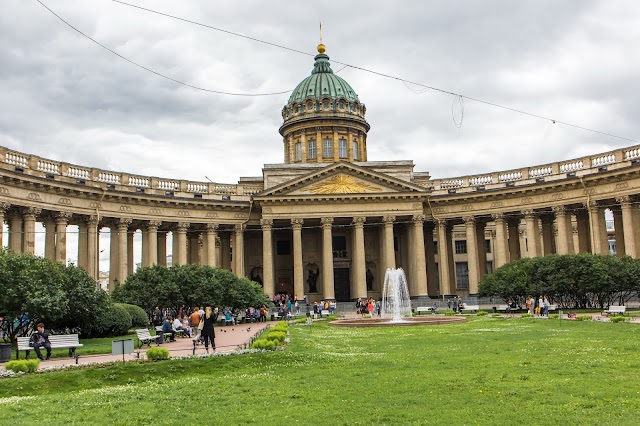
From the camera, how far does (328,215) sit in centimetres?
6341

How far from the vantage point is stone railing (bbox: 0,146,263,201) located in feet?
154

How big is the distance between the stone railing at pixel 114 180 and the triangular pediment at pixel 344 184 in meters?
5.80

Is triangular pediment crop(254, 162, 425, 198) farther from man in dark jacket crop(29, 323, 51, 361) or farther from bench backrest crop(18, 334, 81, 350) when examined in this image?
man in dark jacket crop(29, 323, 51, 361)

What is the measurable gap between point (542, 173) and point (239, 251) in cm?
3025

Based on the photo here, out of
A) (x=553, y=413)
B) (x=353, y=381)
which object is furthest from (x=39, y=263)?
(x=553, y=413)

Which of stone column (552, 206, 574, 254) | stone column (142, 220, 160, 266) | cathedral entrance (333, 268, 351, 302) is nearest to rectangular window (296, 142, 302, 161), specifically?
cathedral entrance (333, 268, 351, 302)

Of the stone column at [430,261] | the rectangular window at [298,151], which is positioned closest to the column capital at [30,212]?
the rectangular window at [298,151]

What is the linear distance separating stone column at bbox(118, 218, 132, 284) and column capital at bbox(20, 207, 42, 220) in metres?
9.03

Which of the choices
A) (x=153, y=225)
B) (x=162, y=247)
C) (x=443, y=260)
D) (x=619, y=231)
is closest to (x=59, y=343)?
(x=153, y=225)

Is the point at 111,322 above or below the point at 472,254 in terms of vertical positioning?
below

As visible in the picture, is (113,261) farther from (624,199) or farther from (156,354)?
(624,199)

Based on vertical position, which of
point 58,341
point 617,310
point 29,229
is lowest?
point 617,310

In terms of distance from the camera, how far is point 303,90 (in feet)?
269

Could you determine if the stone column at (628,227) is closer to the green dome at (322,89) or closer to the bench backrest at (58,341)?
the green dome at (322,89)
